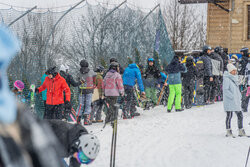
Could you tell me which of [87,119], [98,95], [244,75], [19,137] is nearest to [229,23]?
[244,75]

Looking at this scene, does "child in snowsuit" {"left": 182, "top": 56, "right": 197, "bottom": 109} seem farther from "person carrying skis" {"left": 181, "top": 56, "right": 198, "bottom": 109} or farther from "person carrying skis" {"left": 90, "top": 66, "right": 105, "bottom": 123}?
"person carrying skis" {"left": 90, "top": 66, "right": 105, "bottom": 123}

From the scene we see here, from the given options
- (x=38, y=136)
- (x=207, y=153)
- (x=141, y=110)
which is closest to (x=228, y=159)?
(x=207, y=153)

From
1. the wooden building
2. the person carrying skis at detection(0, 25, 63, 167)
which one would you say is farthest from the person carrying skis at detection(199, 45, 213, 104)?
the person carrying skis at detection(0, 25, 63, 167)

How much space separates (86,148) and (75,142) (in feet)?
0.34

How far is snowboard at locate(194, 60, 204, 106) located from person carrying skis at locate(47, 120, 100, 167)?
10298 millimetres

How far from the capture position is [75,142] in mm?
2541

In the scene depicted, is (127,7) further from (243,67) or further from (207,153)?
(207,153)

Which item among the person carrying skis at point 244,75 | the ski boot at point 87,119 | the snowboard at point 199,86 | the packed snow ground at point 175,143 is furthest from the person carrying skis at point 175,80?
the ski boot at point 87,119

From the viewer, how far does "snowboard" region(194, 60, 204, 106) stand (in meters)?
12.5

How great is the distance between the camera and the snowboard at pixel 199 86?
1248 cm

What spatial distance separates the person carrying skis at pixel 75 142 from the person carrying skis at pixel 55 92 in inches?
218

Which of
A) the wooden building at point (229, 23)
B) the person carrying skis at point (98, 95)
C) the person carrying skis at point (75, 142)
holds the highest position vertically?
the wooden building at point (229, 23)

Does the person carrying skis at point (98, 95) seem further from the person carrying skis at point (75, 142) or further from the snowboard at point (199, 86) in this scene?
the person carrying skis at point (75, 142)

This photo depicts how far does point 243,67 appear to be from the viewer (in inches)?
432
